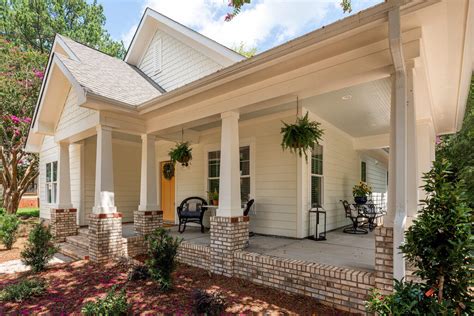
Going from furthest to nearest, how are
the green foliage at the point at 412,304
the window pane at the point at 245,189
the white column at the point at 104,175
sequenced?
1. the window pane at the point at 245,189
2. the white column at the point at 104,175
3. the green foliage at the point at 412,304

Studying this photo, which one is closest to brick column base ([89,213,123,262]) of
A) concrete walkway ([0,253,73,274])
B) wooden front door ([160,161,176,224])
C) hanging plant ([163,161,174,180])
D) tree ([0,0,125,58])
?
concrete walkway ([0,253,73,274])

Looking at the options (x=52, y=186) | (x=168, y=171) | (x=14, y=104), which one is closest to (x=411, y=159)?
(x=168, y=171)

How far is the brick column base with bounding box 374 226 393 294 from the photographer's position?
3162 mm

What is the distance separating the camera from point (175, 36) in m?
8.97

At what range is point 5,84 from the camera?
12.2 metres

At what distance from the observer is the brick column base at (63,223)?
8094 millimetres

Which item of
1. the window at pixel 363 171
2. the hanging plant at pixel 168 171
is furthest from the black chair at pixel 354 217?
the hanging plant at pixel 168 171

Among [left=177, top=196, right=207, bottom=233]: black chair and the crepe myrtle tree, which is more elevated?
the crepe myrtle tree

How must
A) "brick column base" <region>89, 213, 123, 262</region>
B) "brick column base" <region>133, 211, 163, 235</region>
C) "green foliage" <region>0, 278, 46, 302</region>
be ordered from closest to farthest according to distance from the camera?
"green foliage" <region>0, 278, 46, 302</region> → "brick column base" <region>89, 213, 123, 262</region> → "brick column base" <region>133, 211, 163, 235</region>

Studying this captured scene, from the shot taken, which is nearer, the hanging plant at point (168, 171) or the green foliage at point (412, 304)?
the green foliage at point (412, 304)

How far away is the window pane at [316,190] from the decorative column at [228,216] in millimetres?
2557

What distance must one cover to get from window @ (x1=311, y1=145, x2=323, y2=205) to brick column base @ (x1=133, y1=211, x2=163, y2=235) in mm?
3958

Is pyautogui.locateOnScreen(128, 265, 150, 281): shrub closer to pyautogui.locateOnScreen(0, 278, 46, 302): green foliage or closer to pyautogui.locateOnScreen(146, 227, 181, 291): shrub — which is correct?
pyautogui.locateOnScreen(146, 227, 181, 291): shrub

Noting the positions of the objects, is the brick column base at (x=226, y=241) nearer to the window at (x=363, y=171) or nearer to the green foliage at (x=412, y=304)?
the green foliage at (x=412, y=304)
